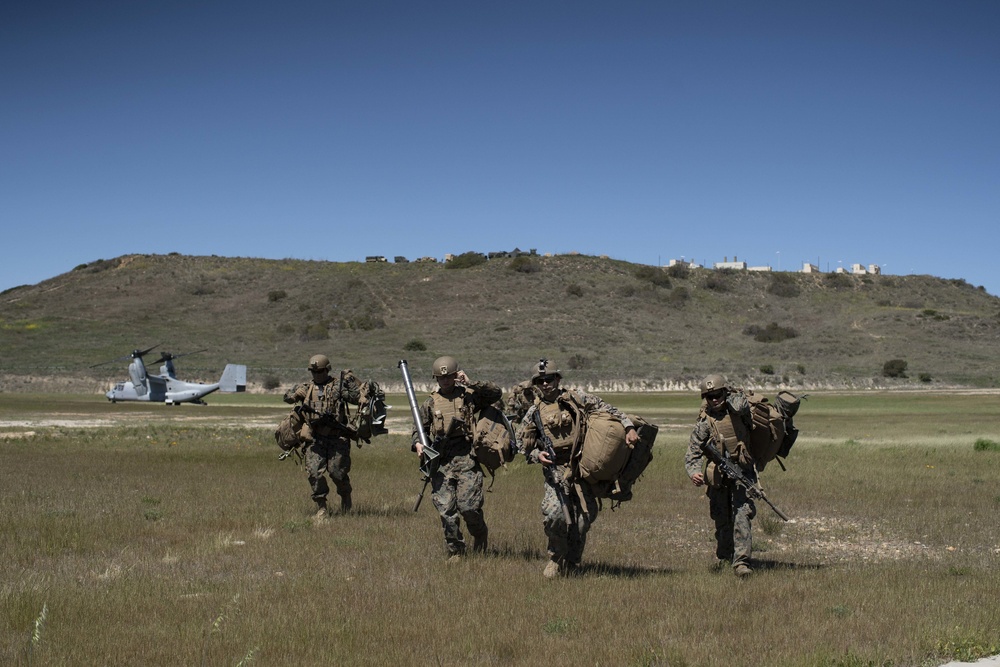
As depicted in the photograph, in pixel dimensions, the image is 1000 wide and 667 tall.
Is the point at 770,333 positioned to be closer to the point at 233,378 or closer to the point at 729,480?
the point at 233,378

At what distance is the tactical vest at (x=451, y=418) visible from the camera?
11.9 meters

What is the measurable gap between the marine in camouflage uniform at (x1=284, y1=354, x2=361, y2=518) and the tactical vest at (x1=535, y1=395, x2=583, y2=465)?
497cm

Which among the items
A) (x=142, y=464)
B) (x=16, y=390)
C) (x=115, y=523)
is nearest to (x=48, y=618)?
(x=115, y=523)

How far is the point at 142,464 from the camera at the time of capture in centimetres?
2314

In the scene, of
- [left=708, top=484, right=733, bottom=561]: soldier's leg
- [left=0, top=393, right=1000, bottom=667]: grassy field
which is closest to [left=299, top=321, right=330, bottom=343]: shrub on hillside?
[left=0, top=393, right=1000, bottom=667]: grassy field

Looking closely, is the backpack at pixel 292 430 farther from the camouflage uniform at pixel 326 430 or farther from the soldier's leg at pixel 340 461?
the soldier's leg at pixel 340 461

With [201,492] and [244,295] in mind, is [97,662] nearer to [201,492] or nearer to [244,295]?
[201,492]

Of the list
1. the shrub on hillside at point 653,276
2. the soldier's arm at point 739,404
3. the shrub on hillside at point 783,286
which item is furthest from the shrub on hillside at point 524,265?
the soldier's arm at point 739,404

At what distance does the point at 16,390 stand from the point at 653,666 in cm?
7553

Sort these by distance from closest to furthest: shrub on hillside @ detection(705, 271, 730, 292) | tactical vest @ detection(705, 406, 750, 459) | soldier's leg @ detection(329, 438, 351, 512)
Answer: tactical vest @ detection(705, 406, 750, 459) → soldier's leg @ detection(329, 438, 351, 512) → shrub on hillside @ detection(705, 271, 730, 292)

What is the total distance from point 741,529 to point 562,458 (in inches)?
85.1

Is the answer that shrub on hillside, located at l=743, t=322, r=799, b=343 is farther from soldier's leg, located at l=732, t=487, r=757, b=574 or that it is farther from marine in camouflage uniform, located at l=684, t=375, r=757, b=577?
soldier's leg, located at l=732, t=487, r=757, b=574

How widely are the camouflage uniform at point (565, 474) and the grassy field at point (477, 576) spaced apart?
1.45 feet

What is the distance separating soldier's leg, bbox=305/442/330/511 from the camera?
15.3 m
